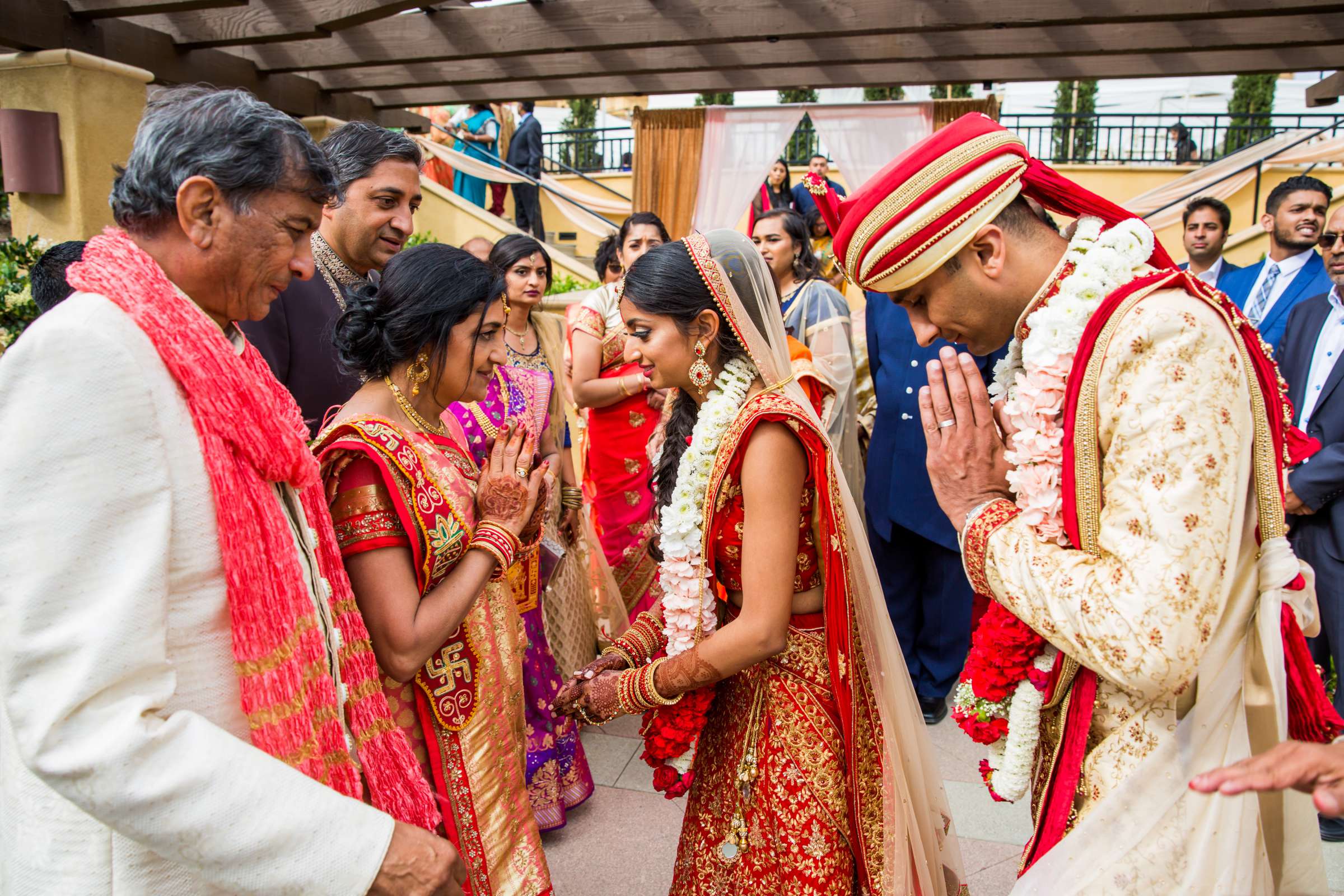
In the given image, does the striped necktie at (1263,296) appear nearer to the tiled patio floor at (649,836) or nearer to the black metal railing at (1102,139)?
the tiled patio floor at (649,836)

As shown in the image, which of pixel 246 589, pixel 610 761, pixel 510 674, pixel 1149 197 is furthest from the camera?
pixel 1149 197

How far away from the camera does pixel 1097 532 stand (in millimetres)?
1339

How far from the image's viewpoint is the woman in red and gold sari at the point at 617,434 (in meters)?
Result: 4.41

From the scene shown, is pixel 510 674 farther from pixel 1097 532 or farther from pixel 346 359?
pixel 1097 532

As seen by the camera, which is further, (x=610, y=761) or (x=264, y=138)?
(x=610, y=761)

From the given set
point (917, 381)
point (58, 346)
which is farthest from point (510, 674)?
point (917, 381)

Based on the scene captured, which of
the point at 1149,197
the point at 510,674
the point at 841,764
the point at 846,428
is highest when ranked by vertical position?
the point at 1149,197

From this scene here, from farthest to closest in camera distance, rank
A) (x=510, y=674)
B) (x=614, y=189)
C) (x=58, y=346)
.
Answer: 1. (x=614, y=189)
2. (x=510, y=674)
3. (x=58, y=346)

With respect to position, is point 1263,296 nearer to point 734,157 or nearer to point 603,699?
point 603,699

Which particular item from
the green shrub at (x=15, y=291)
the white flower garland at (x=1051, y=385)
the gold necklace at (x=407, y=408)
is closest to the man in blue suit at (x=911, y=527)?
the white flower garland at (x=1051, y=385)

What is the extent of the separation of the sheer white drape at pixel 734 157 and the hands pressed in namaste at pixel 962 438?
868 cm

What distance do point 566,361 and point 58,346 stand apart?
11.7 feet

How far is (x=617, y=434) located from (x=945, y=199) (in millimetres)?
3128

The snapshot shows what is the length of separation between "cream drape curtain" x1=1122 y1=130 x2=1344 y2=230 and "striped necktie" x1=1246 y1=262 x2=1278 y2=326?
564cm
